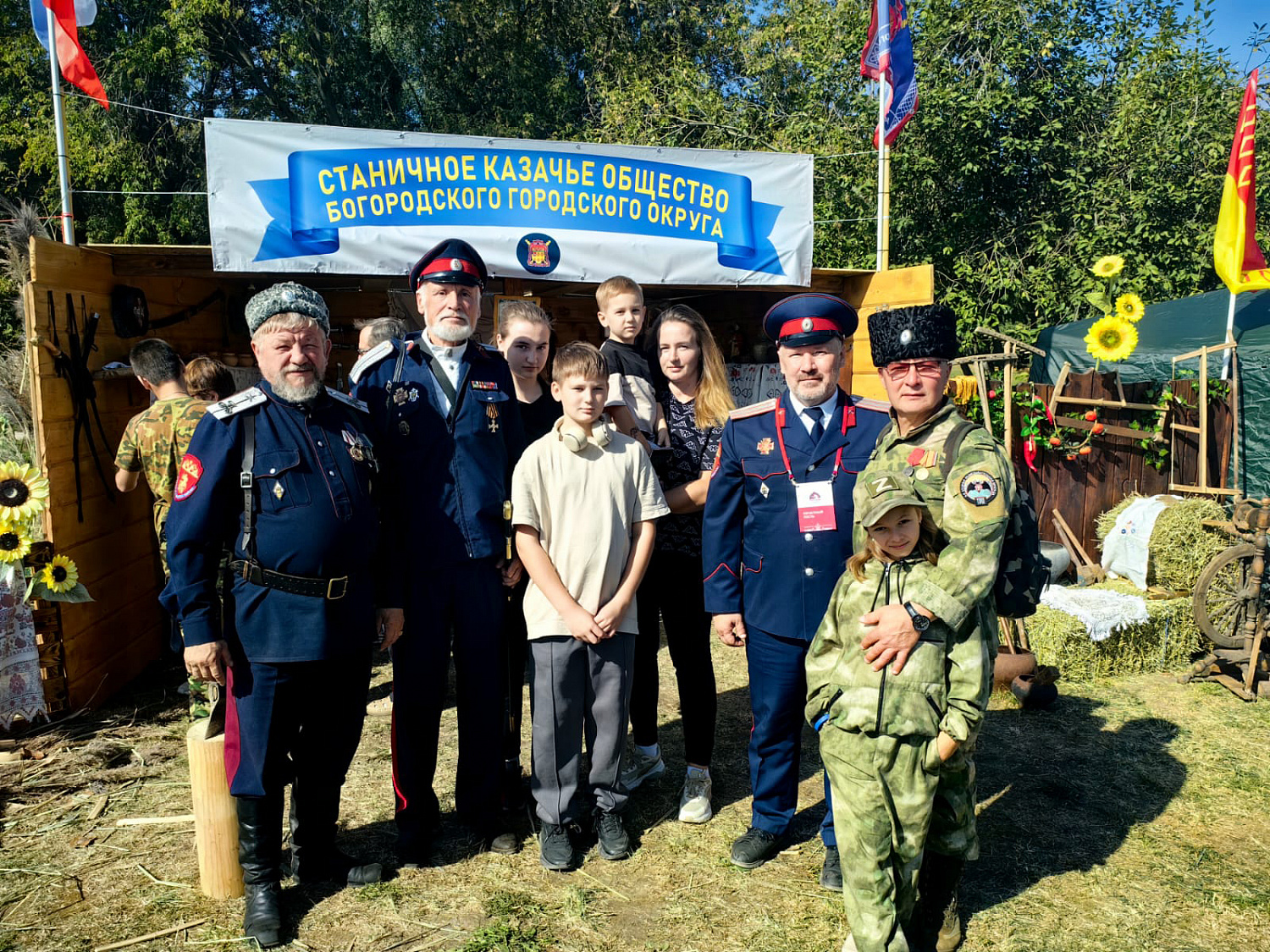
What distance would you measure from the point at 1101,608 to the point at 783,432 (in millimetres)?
3438

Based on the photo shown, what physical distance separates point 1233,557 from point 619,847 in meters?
4.07

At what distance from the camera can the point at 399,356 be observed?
306 cm

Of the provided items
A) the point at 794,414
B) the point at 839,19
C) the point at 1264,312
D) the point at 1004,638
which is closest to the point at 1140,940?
the point at 794,414

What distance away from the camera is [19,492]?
430 cm

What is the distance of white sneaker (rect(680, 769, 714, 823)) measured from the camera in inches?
135

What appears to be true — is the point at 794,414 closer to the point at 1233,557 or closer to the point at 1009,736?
the point at 1009,736

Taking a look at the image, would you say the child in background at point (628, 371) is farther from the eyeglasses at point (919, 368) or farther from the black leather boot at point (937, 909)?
the black leather boot at point (937, 909)

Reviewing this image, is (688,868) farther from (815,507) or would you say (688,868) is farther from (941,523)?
(941,523)

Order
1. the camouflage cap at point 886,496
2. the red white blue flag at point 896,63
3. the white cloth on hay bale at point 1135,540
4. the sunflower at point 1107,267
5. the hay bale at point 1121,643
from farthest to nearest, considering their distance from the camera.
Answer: the sunflower at point 1107,267 < the red white blue flag at point 896,63 < the white cloth on hay bale at point 1135,540 < the hay bale at point 1121,643 < the camouflage cap at point 886,496

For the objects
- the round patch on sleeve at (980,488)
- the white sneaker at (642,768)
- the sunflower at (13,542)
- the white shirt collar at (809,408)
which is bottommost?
the white sneaker at (642,768)

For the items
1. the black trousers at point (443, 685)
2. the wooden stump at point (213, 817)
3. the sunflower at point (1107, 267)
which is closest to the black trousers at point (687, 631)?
the black trousers at point (443, 685)

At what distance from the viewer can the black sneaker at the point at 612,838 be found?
3.15 m

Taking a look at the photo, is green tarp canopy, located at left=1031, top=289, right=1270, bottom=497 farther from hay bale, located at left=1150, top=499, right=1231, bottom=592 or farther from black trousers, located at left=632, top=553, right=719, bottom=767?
black trousers, located at left=632, top=553, right=719, bottom=767

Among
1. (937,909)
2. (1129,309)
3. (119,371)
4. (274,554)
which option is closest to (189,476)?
(274,554)
